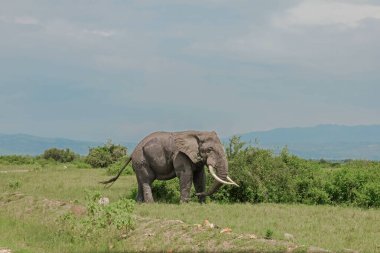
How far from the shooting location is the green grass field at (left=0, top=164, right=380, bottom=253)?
14008mm

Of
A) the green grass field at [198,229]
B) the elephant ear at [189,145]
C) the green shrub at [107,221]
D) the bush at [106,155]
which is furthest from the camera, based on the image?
the bush at [106,155]

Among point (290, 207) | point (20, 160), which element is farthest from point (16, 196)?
point (20, 160)

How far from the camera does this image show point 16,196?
78.4ft

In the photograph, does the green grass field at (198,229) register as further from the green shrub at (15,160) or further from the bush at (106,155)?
the green shrub at (15,160)

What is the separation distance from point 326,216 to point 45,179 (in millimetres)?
19872

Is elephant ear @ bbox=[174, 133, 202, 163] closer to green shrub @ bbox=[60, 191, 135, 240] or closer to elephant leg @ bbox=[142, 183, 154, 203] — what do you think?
elephant leg @ bbox=[142, 183, 154, 203]

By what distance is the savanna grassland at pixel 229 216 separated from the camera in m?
14.5

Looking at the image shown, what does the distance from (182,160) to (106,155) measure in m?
34.6

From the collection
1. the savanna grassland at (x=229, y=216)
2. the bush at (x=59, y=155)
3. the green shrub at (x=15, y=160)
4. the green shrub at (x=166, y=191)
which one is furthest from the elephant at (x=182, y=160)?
the bush at (x=59, y=155)

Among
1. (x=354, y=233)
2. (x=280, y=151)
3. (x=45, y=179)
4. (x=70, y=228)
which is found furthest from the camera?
(x=45, y=179)

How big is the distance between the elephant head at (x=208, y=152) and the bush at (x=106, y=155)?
33.0 m

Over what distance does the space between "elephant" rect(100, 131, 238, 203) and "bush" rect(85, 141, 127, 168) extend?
31813 mm

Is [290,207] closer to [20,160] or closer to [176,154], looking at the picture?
[176,154]

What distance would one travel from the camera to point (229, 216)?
18422mm
